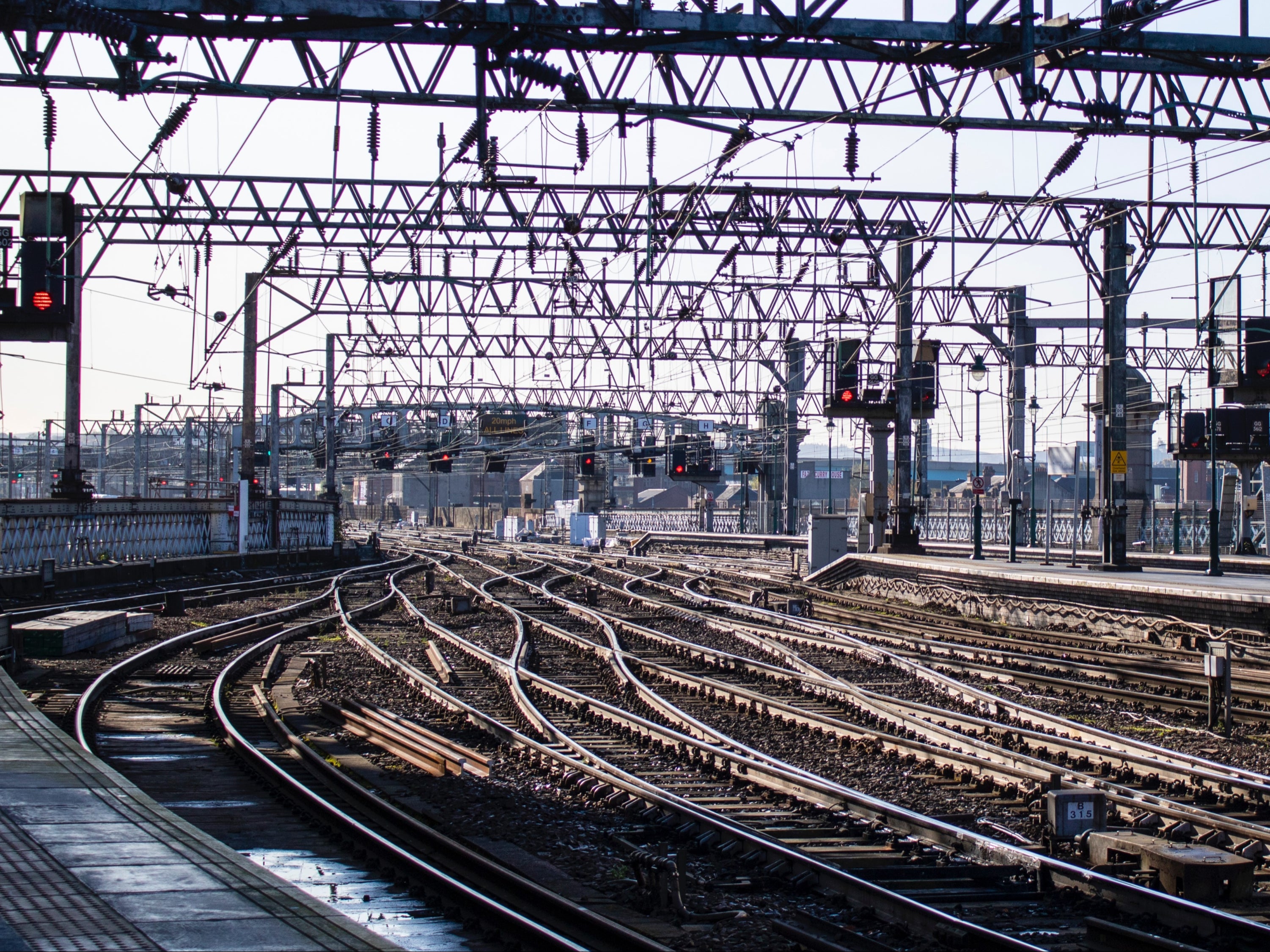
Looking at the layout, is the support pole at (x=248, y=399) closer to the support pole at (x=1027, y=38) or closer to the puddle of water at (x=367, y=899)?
the support pole at (x=1027, y=38)

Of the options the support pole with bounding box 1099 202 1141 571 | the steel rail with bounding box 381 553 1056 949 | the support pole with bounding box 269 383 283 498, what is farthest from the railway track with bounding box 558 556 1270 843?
the support pole with bounding box 269 383 283 498

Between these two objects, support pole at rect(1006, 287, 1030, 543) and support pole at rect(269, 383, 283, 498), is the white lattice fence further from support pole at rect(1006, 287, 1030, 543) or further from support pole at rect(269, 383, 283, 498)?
support pole at rect(1006, 287, 1030, 543)

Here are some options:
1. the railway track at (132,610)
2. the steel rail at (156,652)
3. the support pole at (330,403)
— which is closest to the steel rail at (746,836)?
the steel rail at (156,652)

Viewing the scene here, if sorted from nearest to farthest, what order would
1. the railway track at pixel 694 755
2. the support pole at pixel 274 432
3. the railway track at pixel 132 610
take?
the railway track at pixel 694 755, the railway track at pixel 132 610, the support pole at pixel 274 432

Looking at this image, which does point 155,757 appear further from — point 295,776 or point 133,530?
point 133,530

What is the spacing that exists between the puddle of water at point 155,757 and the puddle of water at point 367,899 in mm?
3397

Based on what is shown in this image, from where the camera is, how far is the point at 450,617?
85.4ft

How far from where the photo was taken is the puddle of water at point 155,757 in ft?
37.6

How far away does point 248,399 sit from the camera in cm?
3722

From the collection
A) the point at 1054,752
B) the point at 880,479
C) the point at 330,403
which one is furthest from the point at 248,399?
the point at 1054,752

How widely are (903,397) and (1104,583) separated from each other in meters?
10.2

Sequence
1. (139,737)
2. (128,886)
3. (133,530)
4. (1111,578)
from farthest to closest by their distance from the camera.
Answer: (133,530)
(1111,578)
(139,737)
(128,886)

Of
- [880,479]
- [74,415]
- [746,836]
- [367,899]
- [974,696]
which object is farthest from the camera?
[880,479]

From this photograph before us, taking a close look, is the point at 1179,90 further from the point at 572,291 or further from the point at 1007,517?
the point at 1007,517
